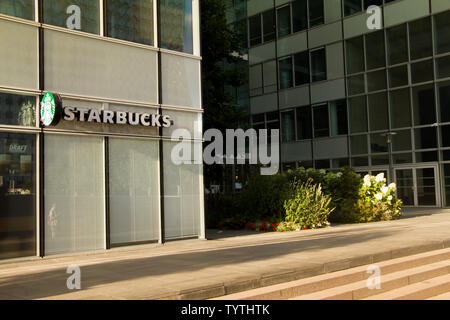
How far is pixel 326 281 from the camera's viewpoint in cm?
766

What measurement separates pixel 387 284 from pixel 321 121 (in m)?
25.9

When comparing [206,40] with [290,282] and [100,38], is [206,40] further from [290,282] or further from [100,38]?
[290,282]

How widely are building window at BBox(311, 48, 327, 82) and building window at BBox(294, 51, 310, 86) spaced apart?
442 millimetres

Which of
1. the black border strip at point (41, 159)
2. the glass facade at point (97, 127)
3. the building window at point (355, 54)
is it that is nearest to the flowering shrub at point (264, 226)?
the glass facade at point (97, 127)

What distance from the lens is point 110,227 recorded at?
12211 millimetres

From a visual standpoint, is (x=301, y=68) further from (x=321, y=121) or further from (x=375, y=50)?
(x=375, y=50)

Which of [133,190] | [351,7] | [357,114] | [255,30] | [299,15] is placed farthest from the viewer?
[255,30]

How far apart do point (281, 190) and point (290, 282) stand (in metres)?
10.0

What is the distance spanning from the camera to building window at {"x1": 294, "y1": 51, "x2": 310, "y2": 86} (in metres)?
33.9

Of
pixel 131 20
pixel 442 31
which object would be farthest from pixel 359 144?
pixel 131 20

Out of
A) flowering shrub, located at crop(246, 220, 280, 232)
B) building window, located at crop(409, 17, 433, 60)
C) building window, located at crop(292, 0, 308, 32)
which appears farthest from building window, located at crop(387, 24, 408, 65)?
flowering shrub, located at crop(246, 220, 280, 232)

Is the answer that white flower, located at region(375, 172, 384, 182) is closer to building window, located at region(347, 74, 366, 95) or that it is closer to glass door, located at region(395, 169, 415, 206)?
glass door, located at region(395, 169, 415, 206)

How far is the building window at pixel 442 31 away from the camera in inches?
1065
